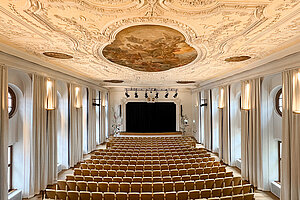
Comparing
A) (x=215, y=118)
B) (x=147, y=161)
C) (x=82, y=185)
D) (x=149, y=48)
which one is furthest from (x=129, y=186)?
(x=215, y=118)

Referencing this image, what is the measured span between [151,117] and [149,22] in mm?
20839

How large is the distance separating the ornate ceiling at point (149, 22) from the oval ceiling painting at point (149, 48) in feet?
0.70

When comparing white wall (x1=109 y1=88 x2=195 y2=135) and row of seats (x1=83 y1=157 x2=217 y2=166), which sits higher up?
white wall (x1=109 y1=88 x2=195 y2=135)

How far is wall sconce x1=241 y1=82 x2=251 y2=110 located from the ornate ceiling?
331cm

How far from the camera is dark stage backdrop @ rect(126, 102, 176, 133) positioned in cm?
2411

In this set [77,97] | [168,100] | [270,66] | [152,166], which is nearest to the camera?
[270,66]

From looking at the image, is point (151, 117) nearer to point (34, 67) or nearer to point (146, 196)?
point (34, 67)

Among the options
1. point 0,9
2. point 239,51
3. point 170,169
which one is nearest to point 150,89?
point 170,169

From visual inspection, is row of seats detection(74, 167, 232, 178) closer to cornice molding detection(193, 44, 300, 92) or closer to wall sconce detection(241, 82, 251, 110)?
wall sconce detection(241, 82, 251, 110)

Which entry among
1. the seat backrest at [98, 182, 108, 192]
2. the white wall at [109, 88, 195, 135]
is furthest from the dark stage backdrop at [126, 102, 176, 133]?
the seat backrest at [98, 182, 108, 192]

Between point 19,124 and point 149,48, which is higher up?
point 149,48

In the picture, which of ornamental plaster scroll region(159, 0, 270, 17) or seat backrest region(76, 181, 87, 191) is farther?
seat backrest region(76, 181, 87, 191)

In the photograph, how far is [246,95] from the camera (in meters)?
10.0

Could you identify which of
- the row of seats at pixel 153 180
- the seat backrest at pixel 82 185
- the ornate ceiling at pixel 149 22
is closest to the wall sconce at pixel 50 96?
the ornate ceiling at pixel 149 22
